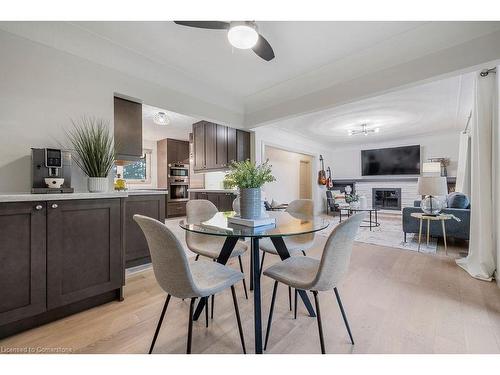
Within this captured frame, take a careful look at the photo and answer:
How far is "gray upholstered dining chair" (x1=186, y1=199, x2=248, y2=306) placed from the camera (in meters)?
1.88

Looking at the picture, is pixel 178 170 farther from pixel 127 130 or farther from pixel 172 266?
pixel 172 266

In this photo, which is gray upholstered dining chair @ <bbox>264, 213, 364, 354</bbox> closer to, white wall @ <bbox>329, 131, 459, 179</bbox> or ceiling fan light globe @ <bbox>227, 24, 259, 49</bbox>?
ceiling fan light globe @ <bbox>227, 24, 259, 49</bbox>

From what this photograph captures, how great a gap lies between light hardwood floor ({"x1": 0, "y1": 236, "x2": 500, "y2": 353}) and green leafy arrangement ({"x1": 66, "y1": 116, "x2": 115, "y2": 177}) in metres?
1.23

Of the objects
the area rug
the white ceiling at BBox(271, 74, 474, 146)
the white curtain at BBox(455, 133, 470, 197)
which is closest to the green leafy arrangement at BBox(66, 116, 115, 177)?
the area rug

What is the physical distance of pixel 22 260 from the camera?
4.86 ft

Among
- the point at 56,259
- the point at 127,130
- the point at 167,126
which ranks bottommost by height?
the point at 56,259

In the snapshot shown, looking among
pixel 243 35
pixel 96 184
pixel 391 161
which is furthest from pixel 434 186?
pixel 391 161

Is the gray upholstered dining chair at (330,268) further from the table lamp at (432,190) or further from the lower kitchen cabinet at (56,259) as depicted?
the table lamp at (432,190)

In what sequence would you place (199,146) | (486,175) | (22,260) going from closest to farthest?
(22,260), (486,175), (199,146)

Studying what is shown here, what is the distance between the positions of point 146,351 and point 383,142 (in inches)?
317

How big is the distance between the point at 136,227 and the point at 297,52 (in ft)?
9.23

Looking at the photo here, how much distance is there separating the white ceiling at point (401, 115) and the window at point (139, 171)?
421 centimetres
